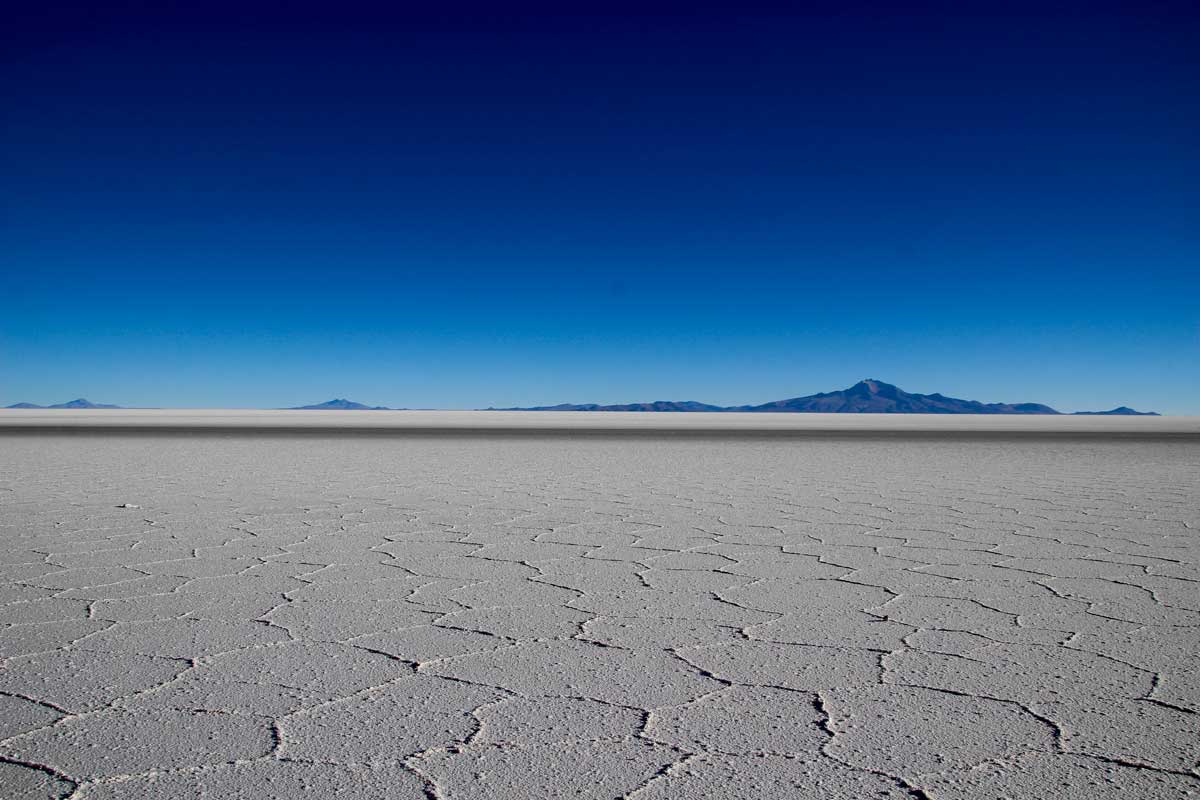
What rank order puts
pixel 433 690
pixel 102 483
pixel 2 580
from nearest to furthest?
pixel 433 690
pixel 2 580
pixel 102 483

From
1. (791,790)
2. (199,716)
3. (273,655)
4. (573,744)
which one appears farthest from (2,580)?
(791,790)

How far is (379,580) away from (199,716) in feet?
3.82

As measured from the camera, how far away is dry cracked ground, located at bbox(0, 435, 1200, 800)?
133 cm

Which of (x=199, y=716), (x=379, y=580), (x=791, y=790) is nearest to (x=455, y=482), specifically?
(x=379, y=580)

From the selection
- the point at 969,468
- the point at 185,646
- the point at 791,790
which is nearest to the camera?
the point at 791,790

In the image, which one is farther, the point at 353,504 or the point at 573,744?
the point at 353,504

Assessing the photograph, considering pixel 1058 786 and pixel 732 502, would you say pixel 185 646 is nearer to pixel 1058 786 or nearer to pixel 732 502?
pixel 1058 786

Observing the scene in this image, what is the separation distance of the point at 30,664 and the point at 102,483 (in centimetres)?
428

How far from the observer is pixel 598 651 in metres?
1.95

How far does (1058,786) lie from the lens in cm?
128

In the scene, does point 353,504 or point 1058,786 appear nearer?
point 1058,786

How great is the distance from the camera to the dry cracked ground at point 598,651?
133cm

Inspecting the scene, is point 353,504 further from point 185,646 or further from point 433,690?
point 433,690

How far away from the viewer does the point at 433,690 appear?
66.1 inches
